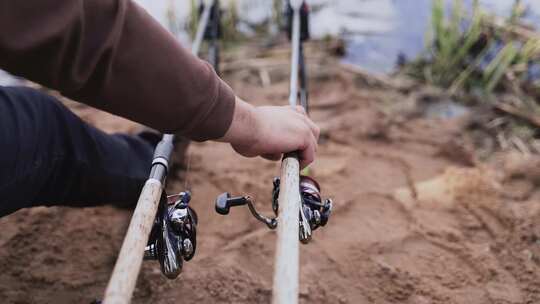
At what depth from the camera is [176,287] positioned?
167 cm

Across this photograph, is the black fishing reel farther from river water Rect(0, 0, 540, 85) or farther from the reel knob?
river water Rect(0, 0, 540, 85)

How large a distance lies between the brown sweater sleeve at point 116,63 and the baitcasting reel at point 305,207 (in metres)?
0.22

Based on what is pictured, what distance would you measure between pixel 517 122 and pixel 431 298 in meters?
1.68

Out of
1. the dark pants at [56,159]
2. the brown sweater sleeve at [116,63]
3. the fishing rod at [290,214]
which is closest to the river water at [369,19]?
the fishing rod at [290,214]

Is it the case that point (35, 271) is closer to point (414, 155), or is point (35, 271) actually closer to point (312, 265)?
point (312, 265)

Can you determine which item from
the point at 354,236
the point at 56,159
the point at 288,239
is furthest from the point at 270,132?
the point at 354,236

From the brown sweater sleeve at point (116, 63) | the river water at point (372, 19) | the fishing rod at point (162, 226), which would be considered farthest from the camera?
the river water at point (372, 19)

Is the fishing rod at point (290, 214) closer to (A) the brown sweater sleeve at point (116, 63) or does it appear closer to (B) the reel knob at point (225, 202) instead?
(B) the reel knob at point (225, 202)

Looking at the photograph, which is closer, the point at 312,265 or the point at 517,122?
the point at 312,265

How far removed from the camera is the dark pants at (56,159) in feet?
4.14

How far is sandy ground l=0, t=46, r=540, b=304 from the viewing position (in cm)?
169

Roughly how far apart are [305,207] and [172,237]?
37 centimetres

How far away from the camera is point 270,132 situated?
48.7 inches

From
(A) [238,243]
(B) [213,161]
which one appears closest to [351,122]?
(B) [213,161]
